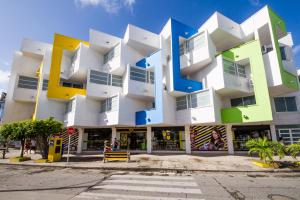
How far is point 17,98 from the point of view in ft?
81.3

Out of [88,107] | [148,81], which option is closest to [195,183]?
[148,81]

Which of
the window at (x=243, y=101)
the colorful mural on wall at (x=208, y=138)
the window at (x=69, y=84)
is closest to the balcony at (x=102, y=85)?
the window at (x=69, y=84)

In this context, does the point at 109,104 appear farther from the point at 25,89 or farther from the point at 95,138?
the point at 25,89

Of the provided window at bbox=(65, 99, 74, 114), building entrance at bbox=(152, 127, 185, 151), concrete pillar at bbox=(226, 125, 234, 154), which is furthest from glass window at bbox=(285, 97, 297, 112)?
window at bbox=(65, 99, 74, 114)

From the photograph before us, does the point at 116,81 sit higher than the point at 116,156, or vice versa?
the point at 116,81

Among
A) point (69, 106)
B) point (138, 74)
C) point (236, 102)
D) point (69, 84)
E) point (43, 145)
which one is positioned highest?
point (69, 84)

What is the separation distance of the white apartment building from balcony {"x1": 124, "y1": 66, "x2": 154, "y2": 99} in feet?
0.43

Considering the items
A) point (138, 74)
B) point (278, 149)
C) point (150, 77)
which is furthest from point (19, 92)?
point (278, 149)

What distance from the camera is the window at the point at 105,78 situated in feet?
68.8

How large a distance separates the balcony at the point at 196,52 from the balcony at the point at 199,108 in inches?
151

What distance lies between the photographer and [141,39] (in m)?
22.7

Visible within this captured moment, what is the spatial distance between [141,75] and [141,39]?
17.5 feet

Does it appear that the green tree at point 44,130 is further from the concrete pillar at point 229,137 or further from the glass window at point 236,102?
the glass window at point 236,102

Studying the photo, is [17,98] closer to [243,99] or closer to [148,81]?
[148,81]
